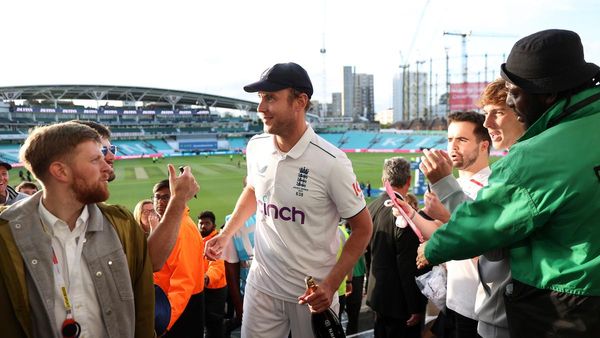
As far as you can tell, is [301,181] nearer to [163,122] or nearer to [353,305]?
[353,305]

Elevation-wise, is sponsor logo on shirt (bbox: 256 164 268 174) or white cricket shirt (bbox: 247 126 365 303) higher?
sponsor logo on shirt (bbox: 256 164 268 174)

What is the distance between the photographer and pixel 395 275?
3.97 metres

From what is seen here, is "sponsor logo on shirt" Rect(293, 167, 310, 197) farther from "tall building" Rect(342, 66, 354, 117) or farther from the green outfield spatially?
"tall building" Rect(342, 66, 354, 117)

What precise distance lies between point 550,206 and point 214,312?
4.03 metres

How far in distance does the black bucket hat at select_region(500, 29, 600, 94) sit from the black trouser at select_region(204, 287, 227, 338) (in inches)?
159

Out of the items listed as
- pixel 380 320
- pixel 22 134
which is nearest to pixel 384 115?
pixel 22 134

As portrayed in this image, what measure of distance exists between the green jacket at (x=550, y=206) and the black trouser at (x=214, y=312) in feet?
11.8

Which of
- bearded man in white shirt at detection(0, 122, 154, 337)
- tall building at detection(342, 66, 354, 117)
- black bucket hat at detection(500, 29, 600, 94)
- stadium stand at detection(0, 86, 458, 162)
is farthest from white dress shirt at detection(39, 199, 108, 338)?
tall building at detection(342, 66, 354, 117)

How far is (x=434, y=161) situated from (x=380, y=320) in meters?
2.45

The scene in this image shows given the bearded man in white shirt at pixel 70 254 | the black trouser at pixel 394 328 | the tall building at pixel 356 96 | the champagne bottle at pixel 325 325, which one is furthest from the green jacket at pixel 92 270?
the tall building at pixel 356 96

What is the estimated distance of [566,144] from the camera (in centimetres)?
156

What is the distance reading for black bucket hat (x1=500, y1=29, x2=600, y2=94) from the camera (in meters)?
1.70

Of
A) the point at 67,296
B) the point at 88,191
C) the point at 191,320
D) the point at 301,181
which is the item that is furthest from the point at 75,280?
the point at 191,320

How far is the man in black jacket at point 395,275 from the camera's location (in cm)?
385
